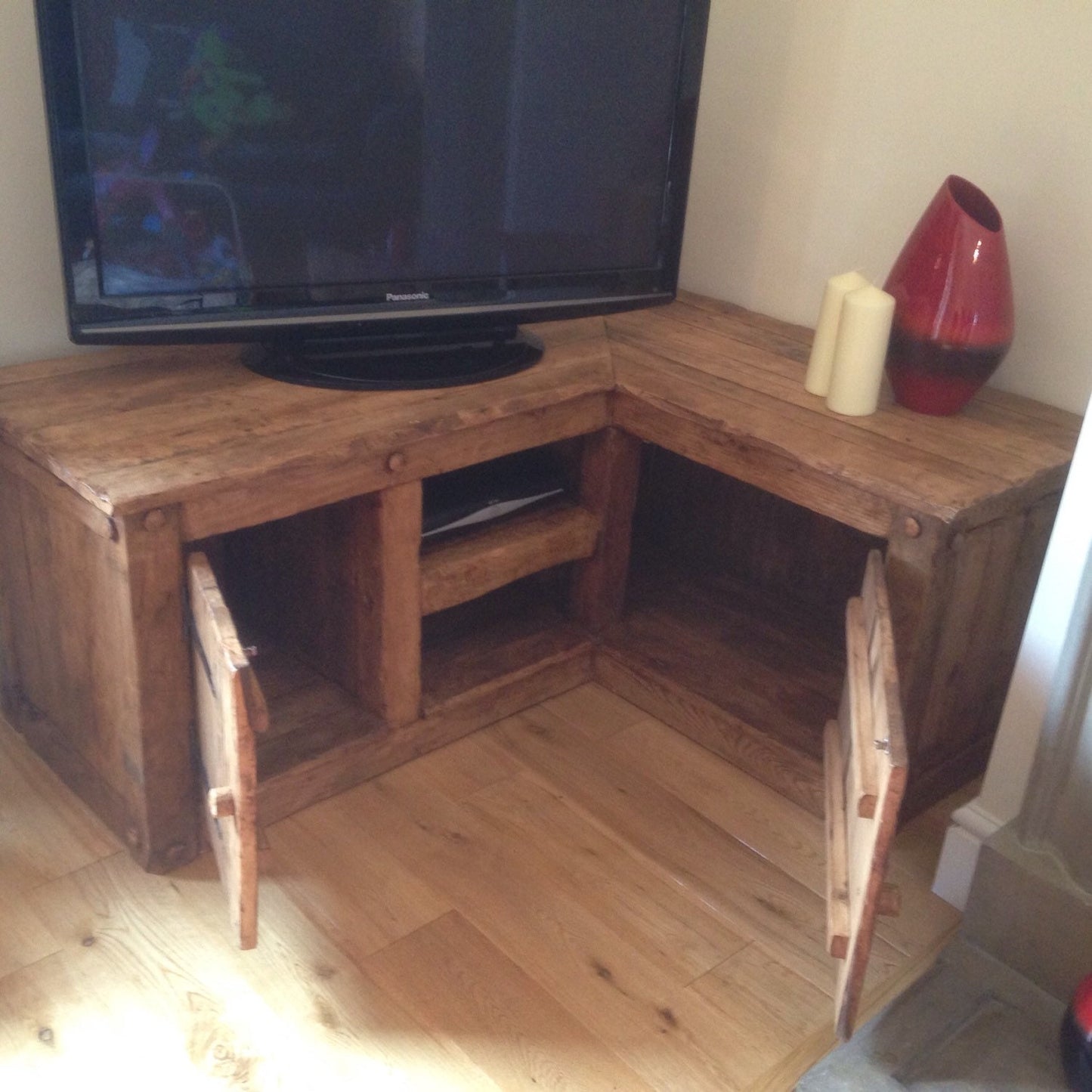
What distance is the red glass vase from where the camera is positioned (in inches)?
57.8

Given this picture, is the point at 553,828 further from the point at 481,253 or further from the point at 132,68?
the point at 132,68

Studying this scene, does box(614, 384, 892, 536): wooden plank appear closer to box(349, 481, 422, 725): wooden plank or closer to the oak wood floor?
box(349, 481, 422, 725): wooden plank

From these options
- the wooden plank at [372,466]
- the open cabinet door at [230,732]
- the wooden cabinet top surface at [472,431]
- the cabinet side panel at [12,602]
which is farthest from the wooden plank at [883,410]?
the cabinet side panel at [12,602]

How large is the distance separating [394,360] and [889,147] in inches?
31.4

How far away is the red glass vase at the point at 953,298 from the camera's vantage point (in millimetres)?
1469

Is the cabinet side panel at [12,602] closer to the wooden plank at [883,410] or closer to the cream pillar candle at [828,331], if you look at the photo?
the wooden plank at [883,410]

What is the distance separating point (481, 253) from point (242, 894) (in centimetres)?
90

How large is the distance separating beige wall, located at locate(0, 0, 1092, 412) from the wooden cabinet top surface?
0.14 meters

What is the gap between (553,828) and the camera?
1.57 metres

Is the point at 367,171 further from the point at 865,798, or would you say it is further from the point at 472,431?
the point at 865,798

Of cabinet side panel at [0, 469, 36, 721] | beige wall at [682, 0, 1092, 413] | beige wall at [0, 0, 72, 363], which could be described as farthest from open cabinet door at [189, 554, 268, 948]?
beige wall at [682, 0, 1092, 413]

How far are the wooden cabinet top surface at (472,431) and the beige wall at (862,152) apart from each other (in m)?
0.14

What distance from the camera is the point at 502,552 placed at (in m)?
1.65

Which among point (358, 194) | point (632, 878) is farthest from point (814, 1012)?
point (358, 194)
